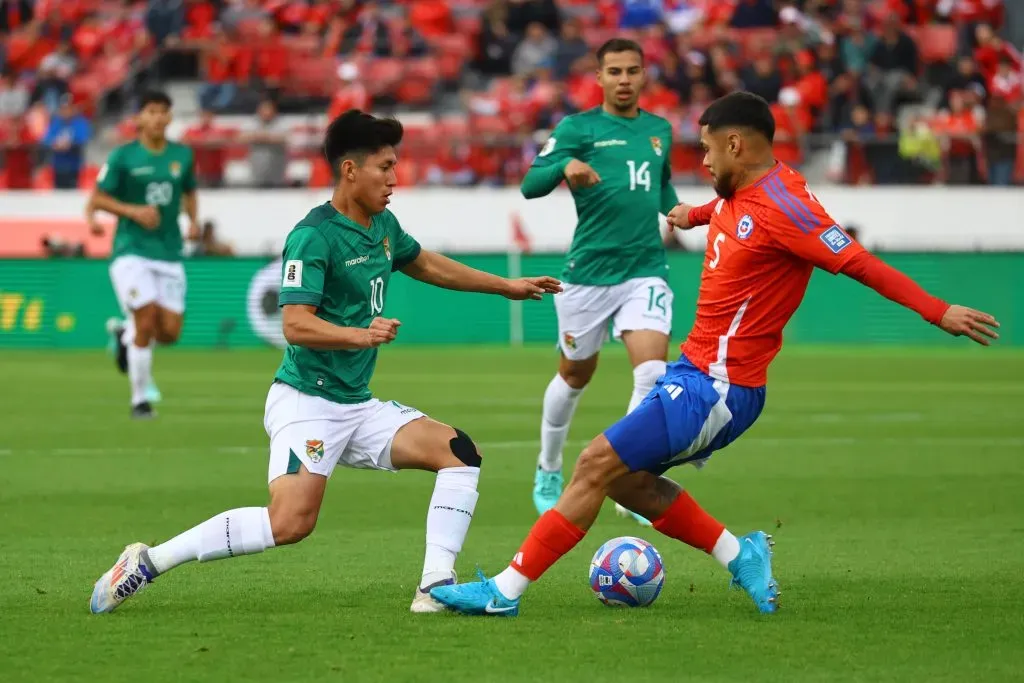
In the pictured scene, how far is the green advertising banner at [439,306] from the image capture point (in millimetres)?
24484

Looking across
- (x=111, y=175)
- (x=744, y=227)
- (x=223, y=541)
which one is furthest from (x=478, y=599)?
(x=111, y=175)

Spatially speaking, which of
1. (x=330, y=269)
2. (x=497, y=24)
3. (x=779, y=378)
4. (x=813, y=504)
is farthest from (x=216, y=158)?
(x=330, y=269)

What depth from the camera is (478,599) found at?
20.6 feet

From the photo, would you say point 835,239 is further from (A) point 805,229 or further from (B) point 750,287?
(B) point 750,287

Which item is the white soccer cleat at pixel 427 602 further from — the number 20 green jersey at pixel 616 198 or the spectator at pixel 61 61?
the spectator at pixel 61 61

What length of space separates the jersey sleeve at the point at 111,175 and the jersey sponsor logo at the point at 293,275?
910cm

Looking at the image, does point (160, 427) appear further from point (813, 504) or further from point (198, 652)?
point (198, 652)

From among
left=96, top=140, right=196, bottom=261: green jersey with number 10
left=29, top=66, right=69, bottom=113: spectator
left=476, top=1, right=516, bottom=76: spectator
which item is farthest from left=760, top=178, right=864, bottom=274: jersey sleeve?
left=29, top=66, right=69, bottom=113: spectator

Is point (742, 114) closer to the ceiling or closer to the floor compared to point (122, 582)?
closer to the ceiling

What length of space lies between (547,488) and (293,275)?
3.61 metres

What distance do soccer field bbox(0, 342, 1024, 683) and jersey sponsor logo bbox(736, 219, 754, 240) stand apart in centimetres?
145

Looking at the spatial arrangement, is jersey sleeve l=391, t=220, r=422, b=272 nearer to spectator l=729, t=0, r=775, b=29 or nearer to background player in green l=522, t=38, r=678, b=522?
background player in green l=522, t=38, r=678, b=522

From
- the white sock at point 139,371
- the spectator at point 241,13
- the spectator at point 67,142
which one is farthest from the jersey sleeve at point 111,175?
the spectator at point 241,13

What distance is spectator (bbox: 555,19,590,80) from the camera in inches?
1141
